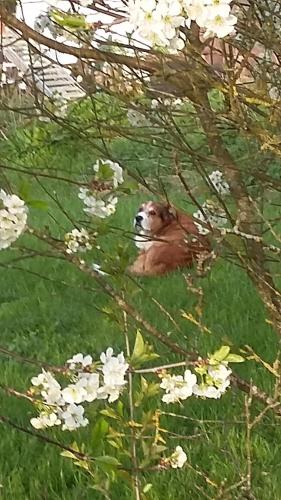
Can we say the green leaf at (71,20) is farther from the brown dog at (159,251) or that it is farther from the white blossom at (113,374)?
the brown dog at (159,251)

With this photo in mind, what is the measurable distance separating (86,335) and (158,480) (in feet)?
6.21

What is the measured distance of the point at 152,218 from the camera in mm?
6238

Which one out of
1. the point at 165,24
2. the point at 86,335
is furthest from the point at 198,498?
the point at 86,335

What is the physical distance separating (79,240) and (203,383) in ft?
2.22

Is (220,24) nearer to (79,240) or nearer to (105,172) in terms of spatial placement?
(105,172)

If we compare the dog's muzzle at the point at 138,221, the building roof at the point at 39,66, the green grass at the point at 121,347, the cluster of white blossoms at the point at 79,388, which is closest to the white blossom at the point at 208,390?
the cluster of white blossoms at the point at 79,388

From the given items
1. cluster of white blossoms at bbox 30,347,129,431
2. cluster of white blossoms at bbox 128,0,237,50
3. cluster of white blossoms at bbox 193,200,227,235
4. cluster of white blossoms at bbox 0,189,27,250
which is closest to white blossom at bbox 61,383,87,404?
cluster of white blossoms at bbox 30,347,129,431

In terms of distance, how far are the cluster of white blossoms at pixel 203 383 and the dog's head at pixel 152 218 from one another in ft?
12.6

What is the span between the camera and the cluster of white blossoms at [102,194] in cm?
255

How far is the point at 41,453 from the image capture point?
334cm

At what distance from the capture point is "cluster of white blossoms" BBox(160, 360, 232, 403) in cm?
198

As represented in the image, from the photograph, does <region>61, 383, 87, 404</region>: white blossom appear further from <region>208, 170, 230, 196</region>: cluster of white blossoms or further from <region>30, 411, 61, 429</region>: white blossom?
<region>208, 170, 230, 196</region>: cluster of white blossoms

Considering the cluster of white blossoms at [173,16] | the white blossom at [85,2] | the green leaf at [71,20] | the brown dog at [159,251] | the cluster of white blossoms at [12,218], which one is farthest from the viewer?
the brown dog at [159,251]

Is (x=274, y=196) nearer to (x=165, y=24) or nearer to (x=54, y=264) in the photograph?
(x=54, y=264)
